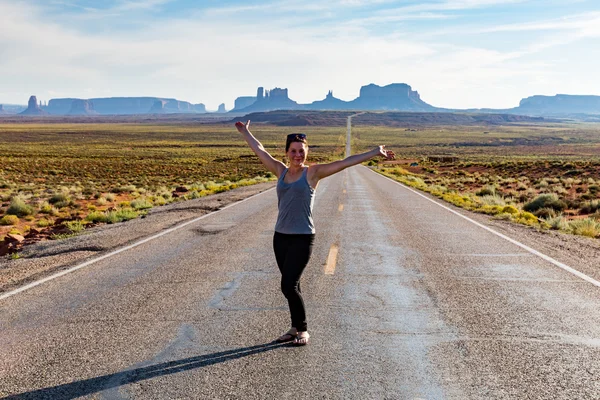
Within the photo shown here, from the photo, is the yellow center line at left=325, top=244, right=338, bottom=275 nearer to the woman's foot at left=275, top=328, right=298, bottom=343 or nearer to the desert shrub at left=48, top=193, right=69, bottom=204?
the woman's foot at left=275, top=328, right=298, bottom=343

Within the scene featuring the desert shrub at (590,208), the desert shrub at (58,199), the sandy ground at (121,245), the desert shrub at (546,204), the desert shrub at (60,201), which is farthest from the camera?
the desert shrub at (58,199)

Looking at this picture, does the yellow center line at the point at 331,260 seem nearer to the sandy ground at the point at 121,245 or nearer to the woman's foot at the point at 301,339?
the woman's foot at the point at 301,339

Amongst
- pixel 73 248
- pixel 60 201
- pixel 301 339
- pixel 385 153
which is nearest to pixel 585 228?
pixel 385 153

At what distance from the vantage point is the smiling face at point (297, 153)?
485 centimetres

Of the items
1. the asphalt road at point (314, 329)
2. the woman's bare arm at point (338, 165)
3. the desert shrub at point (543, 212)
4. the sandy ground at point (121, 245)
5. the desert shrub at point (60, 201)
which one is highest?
the woman's bare arm at point (338, 165)

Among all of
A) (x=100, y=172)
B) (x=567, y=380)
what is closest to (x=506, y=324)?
(x=567, y=380)

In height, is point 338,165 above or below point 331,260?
above

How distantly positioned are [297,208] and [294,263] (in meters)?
0.47

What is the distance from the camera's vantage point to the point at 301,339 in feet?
16.1

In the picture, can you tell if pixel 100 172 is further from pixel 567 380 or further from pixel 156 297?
pixel 567 380

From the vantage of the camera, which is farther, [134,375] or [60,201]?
[60,201]

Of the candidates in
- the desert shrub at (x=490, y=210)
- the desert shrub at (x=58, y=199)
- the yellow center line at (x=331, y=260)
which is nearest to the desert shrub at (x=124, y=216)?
the yellow center line at (x=331, y=260)

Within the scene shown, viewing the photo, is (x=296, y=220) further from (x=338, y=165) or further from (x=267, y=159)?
(x=267, y=159)

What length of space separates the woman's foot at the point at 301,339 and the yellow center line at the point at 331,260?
9.48 ft
